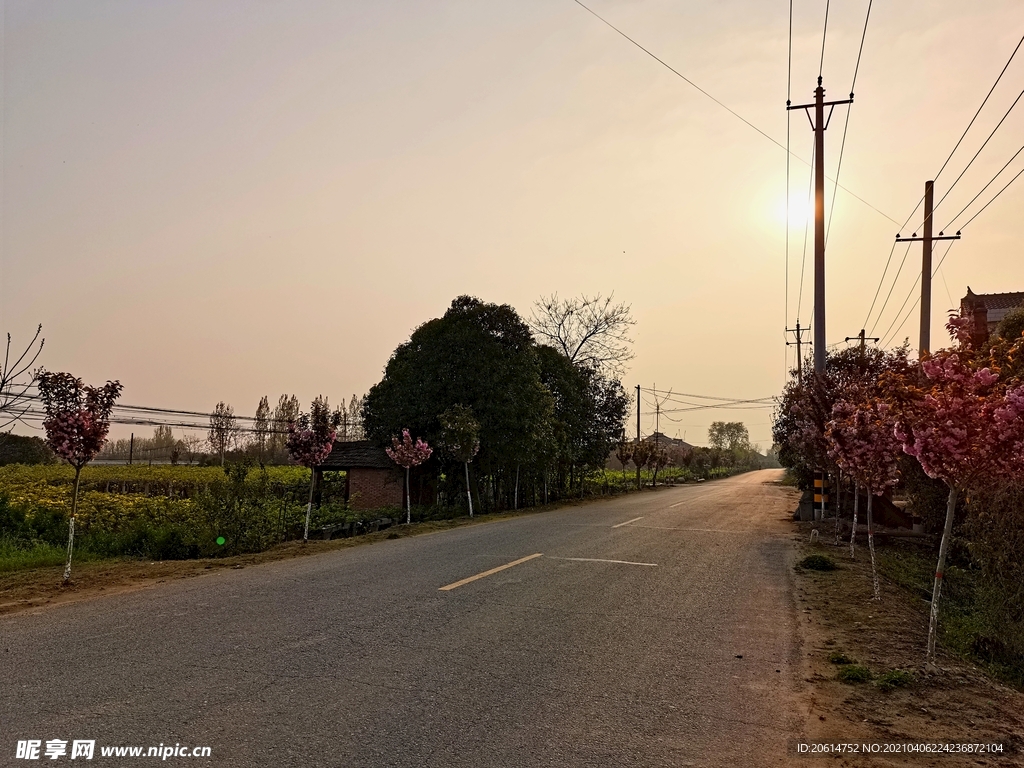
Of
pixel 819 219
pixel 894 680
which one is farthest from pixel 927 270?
pixel 894 680

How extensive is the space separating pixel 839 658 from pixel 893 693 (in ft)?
2.87

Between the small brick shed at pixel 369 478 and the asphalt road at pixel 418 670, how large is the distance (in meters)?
19.7

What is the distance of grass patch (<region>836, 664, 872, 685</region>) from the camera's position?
5.87m

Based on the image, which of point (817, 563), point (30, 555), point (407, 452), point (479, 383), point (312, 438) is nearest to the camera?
point (817, 563)

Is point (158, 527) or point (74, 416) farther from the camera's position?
point (158, 527)

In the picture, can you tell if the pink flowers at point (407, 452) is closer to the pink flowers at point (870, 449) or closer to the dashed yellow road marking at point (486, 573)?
the dashed yellow road marking at point (486, 573)

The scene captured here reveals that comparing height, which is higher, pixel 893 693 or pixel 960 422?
pixel 960 422

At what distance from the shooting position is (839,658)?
255 inches

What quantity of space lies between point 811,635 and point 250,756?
5.96m

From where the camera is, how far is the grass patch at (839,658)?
6401 millimetres

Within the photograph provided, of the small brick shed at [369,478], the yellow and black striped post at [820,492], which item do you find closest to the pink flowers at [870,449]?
the yellow and black striped post at [820,492]

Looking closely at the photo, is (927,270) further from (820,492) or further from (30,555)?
→ (30,555)

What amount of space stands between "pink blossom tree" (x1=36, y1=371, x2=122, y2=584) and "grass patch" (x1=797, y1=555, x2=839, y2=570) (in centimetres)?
1214

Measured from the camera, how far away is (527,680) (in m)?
5.53
